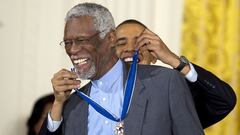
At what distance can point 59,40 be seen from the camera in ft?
16.0

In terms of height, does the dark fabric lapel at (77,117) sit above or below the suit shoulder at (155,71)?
below

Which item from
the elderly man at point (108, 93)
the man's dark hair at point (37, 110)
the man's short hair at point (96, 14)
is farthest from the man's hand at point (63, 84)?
the man's dark hair at point (37, 110)

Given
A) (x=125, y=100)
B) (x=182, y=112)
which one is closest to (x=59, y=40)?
(x=125, y=100)

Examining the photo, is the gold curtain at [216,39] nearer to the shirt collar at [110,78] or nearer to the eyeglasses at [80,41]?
the shirt collar at [110,78]

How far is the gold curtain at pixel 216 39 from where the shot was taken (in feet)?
15.9

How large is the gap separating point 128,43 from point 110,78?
0.69 metres

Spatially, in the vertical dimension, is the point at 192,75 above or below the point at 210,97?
above

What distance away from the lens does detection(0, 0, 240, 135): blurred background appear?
4852 millimetres

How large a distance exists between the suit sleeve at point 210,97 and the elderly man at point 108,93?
24 centimetres

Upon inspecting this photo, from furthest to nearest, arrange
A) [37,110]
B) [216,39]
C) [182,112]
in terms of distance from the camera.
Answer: [216,39]
[37,110]
[182,112]

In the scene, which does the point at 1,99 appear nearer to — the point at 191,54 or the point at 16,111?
the point at 16,111

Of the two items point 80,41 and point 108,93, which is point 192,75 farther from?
→ point 80,41

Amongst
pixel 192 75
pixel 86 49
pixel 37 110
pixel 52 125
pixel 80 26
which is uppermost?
pixel 80 26

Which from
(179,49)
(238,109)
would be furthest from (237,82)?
(179,49)
